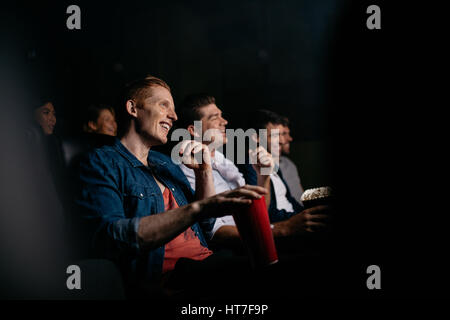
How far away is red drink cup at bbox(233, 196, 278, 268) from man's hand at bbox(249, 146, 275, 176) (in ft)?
2.09

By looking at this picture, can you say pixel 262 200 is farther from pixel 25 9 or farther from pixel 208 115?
pixel 25 9

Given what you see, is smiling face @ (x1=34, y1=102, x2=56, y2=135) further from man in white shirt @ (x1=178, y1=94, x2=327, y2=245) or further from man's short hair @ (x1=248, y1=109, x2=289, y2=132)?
man's short hair @ (x1=248, y1=109, x2=289, y2=132)

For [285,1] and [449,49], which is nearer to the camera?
[449,49]

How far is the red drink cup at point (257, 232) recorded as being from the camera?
98cm

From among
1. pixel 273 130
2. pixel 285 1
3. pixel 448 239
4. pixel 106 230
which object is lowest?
pixel 448 239

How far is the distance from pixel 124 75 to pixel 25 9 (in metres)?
1.93

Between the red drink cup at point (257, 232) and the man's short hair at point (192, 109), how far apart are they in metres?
0.86

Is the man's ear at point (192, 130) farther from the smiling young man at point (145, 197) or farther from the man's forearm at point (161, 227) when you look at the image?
the man's forearm at point (161, 227)

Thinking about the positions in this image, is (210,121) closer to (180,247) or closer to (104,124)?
(104,124)

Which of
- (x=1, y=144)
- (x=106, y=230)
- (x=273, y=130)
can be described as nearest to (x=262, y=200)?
(x=106, y=230)

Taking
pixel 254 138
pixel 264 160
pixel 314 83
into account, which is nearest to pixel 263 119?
pixel 254 138

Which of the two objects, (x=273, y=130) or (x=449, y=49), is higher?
(x=449, y=49)

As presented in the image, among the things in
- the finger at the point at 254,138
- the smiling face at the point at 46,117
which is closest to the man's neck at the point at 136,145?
the smiling face at the point at 46,117

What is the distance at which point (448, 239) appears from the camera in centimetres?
134
